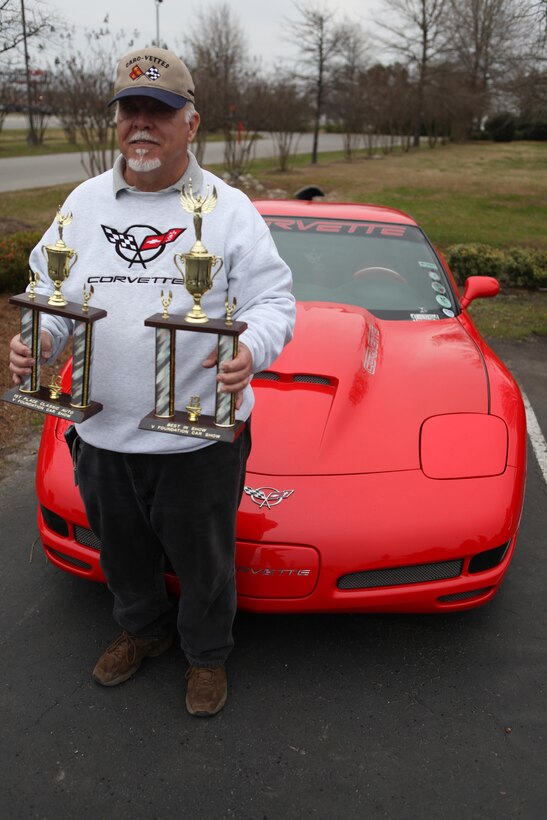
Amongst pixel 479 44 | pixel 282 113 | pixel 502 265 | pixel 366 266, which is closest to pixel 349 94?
pixel 282 113

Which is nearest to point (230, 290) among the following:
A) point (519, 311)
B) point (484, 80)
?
point (519, 311)

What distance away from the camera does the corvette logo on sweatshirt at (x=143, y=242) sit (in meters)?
1.84

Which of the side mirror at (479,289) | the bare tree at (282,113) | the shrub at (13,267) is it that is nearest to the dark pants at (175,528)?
the side mirror at (479,289)

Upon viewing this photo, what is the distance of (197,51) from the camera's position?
2461cm

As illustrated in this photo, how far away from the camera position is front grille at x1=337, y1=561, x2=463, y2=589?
91.1 inches

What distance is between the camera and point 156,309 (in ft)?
6.06

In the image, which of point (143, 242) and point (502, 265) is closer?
point (143, 242)

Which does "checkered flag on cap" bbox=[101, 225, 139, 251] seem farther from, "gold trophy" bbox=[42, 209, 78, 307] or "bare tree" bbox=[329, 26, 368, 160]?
"bare tree" bbox=[329, 26, 368, 160]

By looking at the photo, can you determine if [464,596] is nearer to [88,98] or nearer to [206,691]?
[206,691]

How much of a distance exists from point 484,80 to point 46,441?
155 feet

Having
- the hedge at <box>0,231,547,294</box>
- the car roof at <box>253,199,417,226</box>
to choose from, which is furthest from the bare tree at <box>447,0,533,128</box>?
the car roof at <box>253,199,417,226</box>

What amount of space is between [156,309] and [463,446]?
1.34m

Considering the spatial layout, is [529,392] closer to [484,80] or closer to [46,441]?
[46,441]

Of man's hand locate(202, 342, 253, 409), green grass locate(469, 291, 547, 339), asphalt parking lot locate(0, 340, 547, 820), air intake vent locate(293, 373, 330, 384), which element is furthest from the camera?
green grass locate(469, 291, 547, 339)
